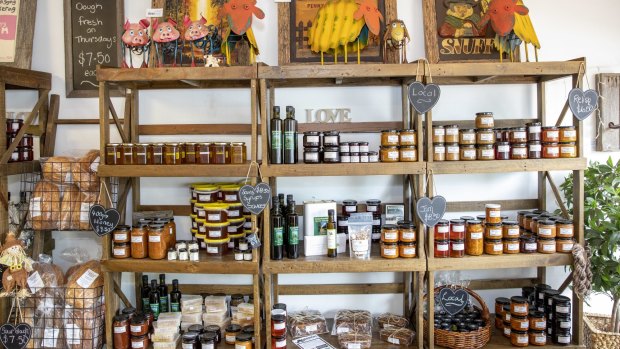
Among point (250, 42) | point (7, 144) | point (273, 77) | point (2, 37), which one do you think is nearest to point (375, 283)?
point (273, 77)

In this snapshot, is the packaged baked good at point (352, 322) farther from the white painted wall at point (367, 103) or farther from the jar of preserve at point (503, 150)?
the jar of preserve at point (503, 150)

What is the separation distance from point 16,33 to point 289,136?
1762 millimetres

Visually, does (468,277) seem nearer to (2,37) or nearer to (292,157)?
(292,157)

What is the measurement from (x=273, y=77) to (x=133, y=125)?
98 cm

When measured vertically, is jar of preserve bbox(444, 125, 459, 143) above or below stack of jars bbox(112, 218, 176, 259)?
above

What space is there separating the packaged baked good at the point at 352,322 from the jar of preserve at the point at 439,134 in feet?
3.48

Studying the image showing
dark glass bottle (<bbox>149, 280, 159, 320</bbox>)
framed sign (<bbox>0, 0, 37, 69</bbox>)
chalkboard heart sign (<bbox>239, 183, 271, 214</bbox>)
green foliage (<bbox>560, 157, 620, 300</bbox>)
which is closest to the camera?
chalkboard heart sign (<bbox>239, 183, 271, 214</bbox>)

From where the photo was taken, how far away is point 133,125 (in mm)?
2904

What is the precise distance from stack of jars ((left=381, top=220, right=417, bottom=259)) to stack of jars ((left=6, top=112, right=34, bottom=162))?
205 cm

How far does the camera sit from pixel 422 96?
245cm

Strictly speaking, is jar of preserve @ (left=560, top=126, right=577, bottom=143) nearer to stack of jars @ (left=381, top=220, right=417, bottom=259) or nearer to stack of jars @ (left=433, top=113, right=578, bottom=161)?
stack of jars @ (left=433, top=113, right=578, bottom=161)

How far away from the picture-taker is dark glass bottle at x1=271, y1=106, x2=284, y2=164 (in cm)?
251

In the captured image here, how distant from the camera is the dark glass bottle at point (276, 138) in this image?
251cm

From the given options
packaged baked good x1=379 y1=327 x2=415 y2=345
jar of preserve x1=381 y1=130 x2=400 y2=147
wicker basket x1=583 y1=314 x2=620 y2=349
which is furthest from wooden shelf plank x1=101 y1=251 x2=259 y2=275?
wicker basket x1=583 y1=314 x2=620 y2=349
